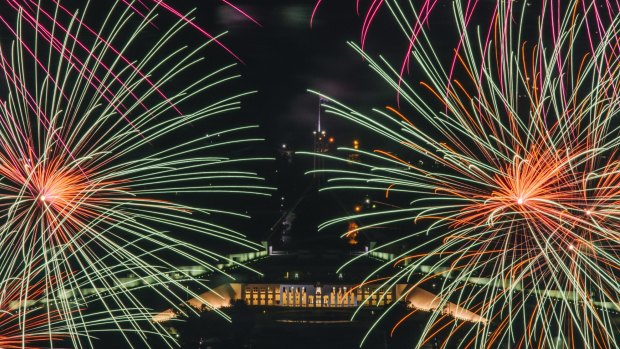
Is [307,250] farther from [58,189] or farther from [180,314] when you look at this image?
[58,189]

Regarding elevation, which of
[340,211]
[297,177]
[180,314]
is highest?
[297,177]

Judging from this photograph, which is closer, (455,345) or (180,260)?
(455,345)

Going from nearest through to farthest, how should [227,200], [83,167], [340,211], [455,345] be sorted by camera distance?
1. [83,167]
2. [455,345]
3. [227,200]
4. [340,211]

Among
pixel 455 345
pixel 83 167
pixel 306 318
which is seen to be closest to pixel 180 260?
pixel 306 318

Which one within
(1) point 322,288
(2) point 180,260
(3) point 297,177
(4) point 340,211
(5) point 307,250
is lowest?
(1) point 322,288

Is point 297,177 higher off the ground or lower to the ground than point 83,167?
higher

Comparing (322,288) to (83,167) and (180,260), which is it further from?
(83,167)

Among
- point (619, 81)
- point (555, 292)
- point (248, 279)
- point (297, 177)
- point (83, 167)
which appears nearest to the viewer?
point (619, 81)

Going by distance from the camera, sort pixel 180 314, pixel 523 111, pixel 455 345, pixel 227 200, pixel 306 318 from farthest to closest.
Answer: pixel 227 200 → pixel 523 111 → pixel 306 318 → pixel 180 314 → pixel 455 345

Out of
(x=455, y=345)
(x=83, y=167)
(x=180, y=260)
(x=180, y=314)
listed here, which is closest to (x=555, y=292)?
(x=455, y=345)
